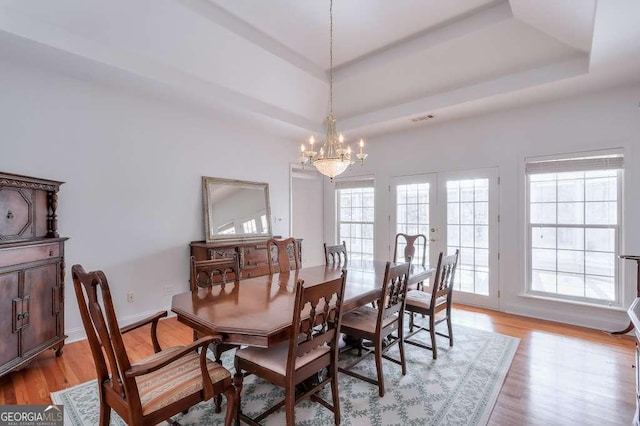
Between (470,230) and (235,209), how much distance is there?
364 cm

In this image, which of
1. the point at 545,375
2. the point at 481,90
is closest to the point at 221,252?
the point at 545,375

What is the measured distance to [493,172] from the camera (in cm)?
441

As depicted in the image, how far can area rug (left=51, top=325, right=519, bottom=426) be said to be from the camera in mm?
2021

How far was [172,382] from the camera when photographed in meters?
1.60

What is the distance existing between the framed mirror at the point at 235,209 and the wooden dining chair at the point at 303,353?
2.76 meters

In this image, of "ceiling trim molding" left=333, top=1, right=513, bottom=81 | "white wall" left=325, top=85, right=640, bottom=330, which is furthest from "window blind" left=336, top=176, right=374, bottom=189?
"ceiling trim molding" left=333, top=1, right=513, bottom=81

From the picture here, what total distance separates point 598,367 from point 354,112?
442 centimetres

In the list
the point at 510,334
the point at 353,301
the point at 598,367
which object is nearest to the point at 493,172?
the point at 510,334

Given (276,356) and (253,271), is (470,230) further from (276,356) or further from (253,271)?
(276,356)

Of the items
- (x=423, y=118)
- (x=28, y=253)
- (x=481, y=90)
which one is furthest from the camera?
(x=423, y=118)

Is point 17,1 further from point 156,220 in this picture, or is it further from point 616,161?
point 616,161

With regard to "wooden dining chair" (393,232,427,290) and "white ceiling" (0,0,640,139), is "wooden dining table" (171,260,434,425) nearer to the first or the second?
"wooden dining chair" (393,232,427,290)

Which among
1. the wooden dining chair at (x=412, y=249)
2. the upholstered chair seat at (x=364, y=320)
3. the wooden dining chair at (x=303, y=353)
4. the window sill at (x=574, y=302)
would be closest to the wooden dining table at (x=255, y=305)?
the wooden dining chair at (x=303, y=353)

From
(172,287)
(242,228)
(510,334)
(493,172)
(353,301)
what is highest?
(493,172)
